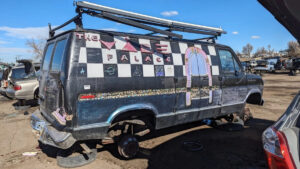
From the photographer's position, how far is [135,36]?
147 inches

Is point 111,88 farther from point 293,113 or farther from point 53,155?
point 293,113

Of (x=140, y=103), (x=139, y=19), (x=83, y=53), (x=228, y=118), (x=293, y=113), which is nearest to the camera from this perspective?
(x=293, y=113)

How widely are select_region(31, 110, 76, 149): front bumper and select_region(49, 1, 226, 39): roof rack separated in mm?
1706

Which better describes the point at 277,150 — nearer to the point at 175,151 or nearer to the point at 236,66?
the point at 175,151

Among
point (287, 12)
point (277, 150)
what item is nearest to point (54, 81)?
point (277, 150)

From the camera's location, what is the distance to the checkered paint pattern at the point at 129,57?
10.3 ft

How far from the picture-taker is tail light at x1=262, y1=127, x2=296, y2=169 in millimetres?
1625

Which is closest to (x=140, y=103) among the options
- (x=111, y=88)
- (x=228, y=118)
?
(x=111, y=88)

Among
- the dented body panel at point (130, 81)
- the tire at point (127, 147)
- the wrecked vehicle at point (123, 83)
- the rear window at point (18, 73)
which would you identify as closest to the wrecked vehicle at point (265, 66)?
the dented body panel at point (130, 81)

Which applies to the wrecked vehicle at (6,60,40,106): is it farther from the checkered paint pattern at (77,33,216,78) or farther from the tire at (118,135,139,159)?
the tire at (118,135,139,159)

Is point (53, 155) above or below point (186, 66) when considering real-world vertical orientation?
below

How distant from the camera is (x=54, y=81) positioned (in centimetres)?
333

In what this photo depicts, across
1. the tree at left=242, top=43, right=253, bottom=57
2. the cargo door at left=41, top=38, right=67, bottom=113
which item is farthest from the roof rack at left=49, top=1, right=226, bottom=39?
the tree at left=242, top=43, right=253, bottom=57

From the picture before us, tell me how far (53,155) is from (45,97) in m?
1.25
